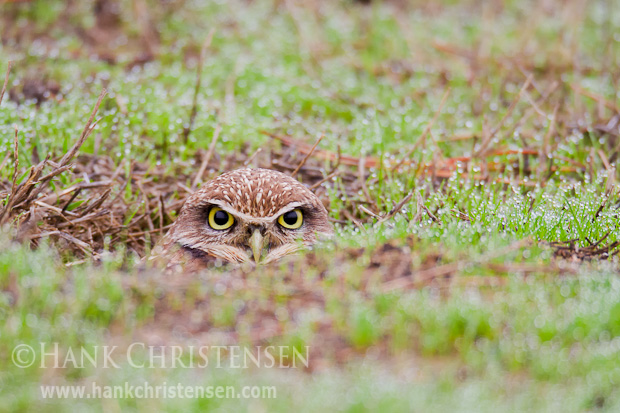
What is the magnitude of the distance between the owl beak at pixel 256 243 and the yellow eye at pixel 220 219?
196mm

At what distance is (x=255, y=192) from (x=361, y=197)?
3.21 feet

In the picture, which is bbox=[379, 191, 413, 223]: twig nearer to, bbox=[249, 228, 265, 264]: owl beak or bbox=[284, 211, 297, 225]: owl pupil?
bbox=[284, 211, 297, 225]: owl pupil

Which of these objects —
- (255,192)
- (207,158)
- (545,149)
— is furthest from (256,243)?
(545,149)

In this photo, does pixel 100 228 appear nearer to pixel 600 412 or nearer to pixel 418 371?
pixel 418 371

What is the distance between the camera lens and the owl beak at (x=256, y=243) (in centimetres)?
411

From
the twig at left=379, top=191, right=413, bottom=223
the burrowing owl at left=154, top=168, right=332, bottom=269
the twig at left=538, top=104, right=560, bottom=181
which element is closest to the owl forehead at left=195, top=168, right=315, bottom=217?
the burrowing owl at left=154, top=168, right=332, bottom=269

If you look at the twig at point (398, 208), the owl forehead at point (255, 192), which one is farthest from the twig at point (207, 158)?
the twig at point (398, 208)

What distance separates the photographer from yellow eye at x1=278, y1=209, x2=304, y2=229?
4324mm

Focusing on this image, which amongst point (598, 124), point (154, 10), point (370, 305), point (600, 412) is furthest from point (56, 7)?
point (600, 412)

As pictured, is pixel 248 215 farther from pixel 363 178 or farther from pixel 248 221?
pixel 363 178

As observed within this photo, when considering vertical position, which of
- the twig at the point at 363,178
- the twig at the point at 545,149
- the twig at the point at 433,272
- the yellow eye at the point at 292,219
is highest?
the twig at the point at 433,272

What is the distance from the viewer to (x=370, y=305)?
3.01 metres

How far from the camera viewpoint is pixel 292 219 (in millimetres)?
4355

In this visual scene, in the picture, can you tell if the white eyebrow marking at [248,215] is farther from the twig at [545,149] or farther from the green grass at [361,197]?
the twig at [545,149]
